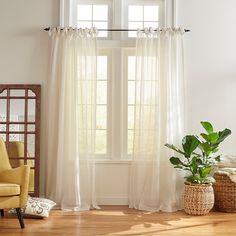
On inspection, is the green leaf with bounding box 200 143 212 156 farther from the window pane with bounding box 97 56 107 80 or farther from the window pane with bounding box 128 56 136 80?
the window pane with bounding box 97 56 107 80

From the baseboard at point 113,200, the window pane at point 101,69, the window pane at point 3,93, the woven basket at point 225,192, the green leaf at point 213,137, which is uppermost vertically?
the window pane at point 101,69

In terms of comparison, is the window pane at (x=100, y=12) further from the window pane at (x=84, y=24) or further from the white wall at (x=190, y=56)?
the white wall at (x=190, y=56)

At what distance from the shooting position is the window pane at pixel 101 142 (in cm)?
545

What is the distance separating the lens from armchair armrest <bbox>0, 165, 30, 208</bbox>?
419cm

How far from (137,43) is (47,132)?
5.34 ft

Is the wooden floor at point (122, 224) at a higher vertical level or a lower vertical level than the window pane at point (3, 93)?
lower

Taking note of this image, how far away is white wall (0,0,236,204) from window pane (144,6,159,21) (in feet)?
1.01

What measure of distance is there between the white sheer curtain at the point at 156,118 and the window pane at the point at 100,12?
2.12 ft

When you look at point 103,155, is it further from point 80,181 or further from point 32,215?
point 32,215

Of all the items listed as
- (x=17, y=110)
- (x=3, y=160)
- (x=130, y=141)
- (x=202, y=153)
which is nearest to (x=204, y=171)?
(x=202, y=153)

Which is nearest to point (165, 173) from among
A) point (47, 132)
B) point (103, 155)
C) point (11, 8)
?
point (103, 155)

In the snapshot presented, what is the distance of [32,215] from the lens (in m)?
4.59

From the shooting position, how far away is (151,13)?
5559 mm

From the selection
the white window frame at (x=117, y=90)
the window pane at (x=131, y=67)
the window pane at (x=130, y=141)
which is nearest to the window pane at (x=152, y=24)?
the white window frame at (x=117, y=90)
